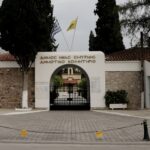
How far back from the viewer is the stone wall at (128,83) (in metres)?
29.2

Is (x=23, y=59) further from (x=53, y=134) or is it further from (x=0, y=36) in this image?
(x=53, y=134)

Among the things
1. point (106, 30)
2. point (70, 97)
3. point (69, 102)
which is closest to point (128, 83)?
point (69, 102)

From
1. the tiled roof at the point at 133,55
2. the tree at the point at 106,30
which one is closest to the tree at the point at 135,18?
the tiled roof at the point at 133,55

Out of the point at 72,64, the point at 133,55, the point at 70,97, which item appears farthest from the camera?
the point at 70,97

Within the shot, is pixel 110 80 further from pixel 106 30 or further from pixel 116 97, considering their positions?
pixel 106 30

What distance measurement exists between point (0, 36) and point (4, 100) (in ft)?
16.5

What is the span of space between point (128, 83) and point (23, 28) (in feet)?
30.0

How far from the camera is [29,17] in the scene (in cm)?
2734

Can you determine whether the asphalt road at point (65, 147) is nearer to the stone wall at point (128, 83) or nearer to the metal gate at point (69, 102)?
the stone wall at point (128, 83)

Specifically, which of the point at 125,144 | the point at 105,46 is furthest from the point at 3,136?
the point at 105,46

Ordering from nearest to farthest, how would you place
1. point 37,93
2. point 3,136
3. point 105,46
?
point 3,136 < point 37,93 < point 105,46

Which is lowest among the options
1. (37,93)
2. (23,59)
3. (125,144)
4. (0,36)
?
(125,144)

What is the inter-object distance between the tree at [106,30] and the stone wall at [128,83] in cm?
1484

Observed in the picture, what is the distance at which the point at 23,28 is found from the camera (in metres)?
26.8
